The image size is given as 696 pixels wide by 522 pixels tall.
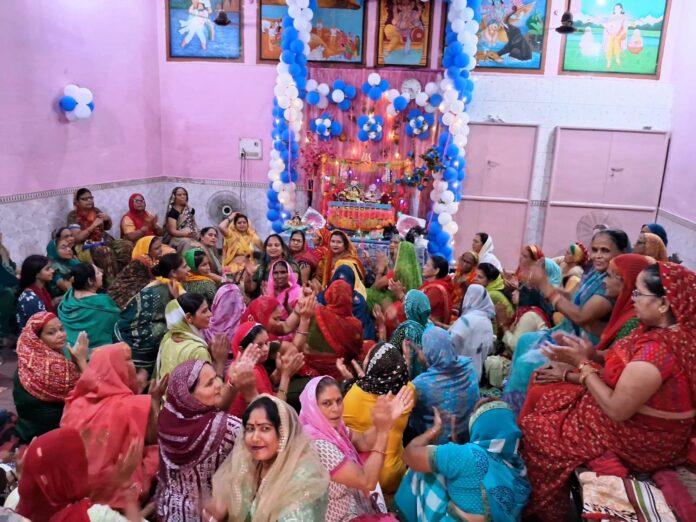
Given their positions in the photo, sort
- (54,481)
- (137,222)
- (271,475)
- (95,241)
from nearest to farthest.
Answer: (54,481) < (271,475) < (95,241) < (137,222)

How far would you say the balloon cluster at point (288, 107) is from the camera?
724 cm

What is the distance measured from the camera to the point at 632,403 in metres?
1.90

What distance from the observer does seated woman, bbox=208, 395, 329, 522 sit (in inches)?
Answer: 67.6

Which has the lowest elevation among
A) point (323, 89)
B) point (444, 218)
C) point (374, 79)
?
point (444, 218)

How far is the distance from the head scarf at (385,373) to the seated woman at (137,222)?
5009 mm

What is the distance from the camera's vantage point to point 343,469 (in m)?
1.96

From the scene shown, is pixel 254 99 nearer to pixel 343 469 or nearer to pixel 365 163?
pixel 365 163

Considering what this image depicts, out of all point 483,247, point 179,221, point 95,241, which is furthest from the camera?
point 179,221

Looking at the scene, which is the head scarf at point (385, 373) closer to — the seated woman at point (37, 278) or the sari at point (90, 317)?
the sari at point (90, 317)

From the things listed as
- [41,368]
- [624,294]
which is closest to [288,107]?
[41,368]

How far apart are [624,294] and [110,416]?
242 centimetres

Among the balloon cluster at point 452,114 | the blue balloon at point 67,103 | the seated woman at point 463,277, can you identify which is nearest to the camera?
the seated woman at point 463,277

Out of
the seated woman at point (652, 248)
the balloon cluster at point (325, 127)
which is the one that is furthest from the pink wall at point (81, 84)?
the seated woman at point (652, 248)

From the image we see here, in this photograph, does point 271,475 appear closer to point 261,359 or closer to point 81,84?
point 261,359
